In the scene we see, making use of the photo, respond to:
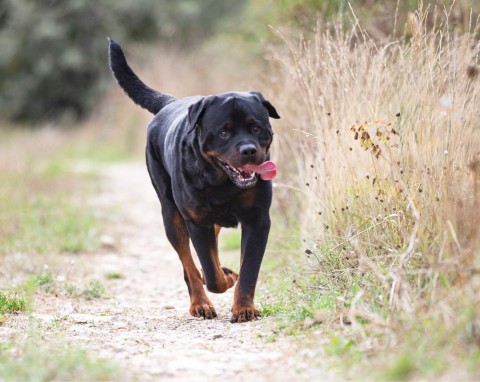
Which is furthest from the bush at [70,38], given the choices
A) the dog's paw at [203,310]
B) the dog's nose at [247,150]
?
the dog's nose at [247,150]

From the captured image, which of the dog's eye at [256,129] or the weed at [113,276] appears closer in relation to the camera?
the dog's eye at [256,129]

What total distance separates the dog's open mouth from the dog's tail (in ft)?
5.19

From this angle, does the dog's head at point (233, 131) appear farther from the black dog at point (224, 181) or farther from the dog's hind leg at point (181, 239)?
the dog's hind leg at point (181, 239)

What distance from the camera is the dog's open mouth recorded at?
4.72 metres

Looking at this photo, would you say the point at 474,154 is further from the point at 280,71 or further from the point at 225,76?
the point at 225,76

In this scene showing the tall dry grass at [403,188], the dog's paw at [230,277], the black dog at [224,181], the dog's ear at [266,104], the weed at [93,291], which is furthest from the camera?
the weed at [93,291]

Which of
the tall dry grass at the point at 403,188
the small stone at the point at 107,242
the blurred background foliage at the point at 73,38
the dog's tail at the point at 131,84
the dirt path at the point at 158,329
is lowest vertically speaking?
the dirt path at the point at 158,329

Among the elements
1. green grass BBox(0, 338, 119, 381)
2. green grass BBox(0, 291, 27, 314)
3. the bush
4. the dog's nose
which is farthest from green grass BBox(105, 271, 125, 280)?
the bush

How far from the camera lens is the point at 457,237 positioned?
3783mm

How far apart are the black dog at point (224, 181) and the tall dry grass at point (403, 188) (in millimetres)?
434

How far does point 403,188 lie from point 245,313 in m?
1.18

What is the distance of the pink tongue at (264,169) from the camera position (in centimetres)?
473

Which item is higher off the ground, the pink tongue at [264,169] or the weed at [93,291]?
the pink tongue at [264,169]

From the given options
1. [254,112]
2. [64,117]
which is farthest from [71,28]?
[254,112]
